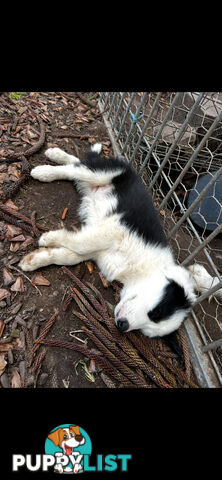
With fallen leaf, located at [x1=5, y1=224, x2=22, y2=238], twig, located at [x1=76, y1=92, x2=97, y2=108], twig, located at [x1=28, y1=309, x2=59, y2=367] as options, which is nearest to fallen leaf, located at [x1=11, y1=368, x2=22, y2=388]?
twig, located at [x1=28, y1=309, x2=59, y2=367]

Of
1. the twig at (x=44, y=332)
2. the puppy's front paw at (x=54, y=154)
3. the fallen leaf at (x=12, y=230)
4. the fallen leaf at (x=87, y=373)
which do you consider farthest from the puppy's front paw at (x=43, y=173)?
the fallen leaf at (x=87, y=373)

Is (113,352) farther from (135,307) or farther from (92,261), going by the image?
(92,261)

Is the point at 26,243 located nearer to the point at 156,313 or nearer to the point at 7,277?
the point at 7,277

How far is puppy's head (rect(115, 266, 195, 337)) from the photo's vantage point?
206 cm

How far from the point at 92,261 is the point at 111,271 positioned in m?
0.28

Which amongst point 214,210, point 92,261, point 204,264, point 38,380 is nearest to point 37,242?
point 92,261

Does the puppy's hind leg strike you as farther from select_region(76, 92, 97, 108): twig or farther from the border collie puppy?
select_region(76, 92, 97, 108): twig

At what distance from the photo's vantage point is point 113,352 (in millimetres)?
2100

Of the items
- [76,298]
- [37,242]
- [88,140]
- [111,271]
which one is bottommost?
[76,298]

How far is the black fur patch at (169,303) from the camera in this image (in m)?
2.05

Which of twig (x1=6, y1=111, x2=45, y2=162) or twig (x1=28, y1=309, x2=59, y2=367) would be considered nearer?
twig (x1=28, y1=309, x2=59, y2=367)

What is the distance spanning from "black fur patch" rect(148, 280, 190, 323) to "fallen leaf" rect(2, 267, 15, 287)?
1172mm

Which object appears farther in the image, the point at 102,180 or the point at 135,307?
the point at 102,180

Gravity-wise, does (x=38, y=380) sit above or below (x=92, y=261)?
below
